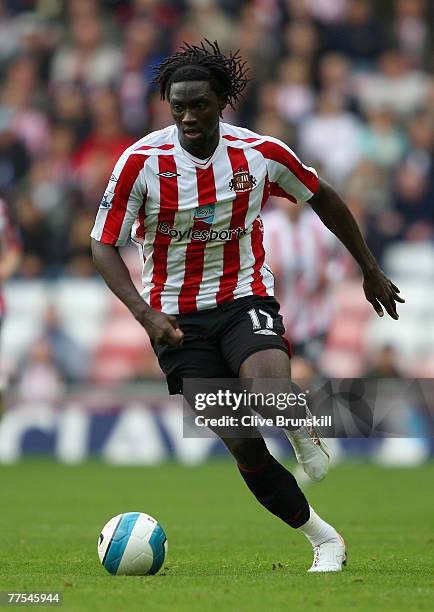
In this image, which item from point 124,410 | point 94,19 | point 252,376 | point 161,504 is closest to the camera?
point 252,376

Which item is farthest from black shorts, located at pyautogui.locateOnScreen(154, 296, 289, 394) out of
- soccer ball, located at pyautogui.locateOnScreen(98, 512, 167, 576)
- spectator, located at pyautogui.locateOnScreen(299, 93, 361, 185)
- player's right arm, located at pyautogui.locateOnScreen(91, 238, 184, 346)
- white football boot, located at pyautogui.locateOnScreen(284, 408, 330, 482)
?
spectator, located at pyautogui.locateOnScreen(299, 93, 361, 185)

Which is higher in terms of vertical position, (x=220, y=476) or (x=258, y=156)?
(x=258, y=156)

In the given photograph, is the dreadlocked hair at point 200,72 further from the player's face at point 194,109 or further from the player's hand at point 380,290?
the player's hand at point 380,290

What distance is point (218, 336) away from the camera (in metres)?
6.75

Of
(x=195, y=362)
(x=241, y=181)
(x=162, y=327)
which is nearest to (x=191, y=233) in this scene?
(x=241, y=181)

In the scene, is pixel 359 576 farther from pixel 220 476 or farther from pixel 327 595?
pixel 220 476

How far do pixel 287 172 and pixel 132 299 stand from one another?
1181 mm

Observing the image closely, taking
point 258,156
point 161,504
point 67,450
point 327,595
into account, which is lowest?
point 67,450

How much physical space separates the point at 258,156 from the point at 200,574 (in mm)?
2113

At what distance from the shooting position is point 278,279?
1267 centimetres

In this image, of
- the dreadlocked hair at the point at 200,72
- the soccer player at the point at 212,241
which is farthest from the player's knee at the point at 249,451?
the dreadlocked hair at the point at 200,72

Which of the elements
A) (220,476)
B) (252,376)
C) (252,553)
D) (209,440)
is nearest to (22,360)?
(209,440)

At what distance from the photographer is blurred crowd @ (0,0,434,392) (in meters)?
17.7

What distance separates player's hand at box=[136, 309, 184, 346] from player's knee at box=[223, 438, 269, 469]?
28.0 inches
